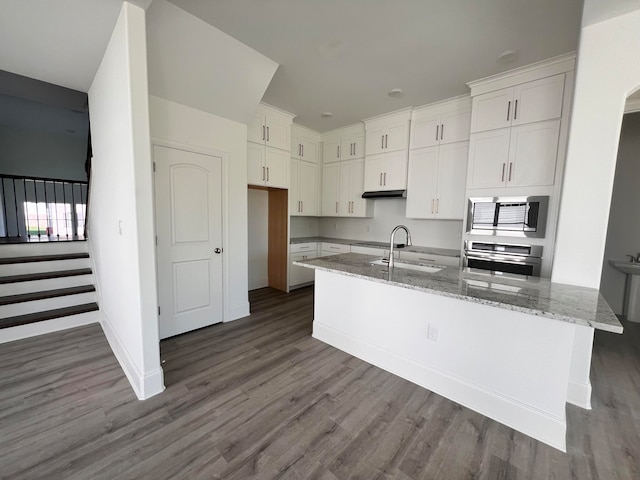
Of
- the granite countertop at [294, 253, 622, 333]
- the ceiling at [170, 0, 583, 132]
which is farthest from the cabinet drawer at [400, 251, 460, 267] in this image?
the ceiling at [170, 0, 583, 132]

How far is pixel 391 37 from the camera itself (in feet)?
7.63

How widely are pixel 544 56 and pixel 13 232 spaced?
999cm

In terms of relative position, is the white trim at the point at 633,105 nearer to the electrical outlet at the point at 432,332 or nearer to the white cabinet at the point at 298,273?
the electrical outlet at the point at 432,332

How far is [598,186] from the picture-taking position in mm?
1875

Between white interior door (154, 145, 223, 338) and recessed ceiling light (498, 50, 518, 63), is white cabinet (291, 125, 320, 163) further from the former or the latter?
recessed ceiling light (498, 50, 518, 63)

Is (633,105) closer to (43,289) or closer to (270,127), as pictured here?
(270,127)

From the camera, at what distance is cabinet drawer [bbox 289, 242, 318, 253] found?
4.62 meters

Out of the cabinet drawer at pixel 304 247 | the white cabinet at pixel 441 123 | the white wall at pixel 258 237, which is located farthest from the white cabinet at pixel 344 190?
the white wall at pixel 258 237

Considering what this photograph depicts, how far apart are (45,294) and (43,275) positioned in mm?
312

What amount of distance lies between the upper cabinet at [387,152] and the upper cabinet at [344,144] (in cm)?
23

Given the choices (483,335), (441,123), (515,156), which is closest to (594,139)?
(515,156)

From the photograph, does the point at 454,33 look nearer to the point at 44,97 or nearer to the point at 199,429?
the point at 199,429

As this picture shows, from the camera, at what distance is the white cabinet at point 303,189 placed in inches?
184

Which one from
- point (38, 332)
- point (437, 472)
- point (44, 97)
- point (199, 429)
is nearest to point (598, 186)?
point (437, 472)
